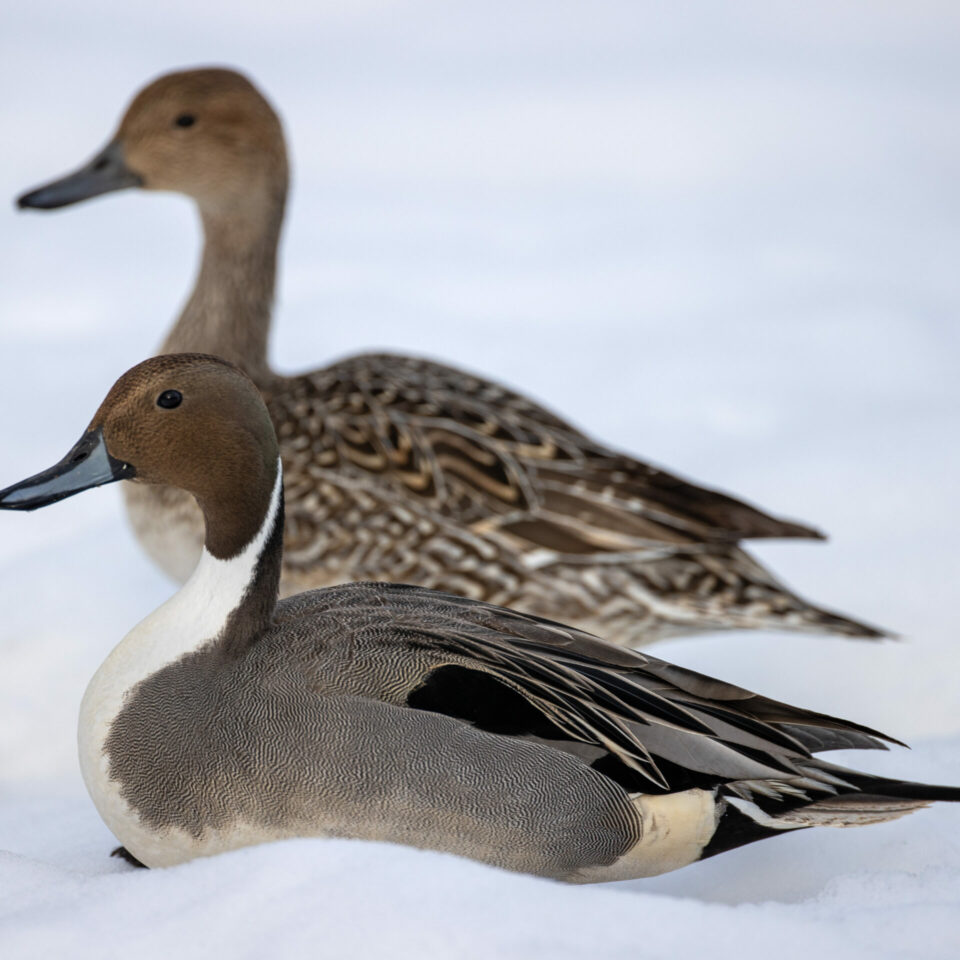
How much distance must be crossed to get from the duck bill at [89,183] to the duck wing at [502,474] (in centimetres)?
95

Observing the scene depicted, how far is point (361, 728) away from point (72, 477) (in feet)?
2.24

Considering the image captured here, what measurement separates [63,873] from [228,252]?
2837mm

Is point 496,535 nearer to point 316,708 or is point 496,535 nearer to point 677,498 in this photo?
point 677,498

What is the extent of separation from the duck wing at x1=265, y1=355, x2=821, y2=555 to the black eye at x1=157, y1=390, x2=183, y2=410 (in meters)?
1.67

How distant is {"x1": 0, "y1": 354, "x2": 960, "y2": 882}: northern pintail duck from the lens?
2473 mm

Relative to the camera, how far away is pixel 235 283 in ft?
15.9

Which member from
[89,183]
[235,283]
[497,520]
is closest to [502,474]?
[497,520]

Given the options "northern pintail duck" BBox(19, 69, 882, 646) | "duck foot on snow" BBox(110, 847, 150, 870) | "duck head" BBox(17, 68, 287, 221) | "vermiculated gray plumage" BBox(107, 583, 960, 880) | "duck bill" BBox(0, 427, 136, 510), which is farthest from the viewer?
"duck head" BBox(17, 68, 287, 221)

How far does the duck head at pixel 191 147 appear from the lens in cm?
477

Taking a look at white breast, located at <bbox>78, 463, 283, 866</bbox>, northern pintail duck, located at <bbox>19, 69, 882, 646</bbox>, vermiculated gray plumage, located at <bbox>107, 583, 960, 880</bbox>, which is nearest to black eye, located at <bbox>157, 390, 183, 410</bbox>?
white breast, located at <bbox>78, 463, 283, 866</bbox>

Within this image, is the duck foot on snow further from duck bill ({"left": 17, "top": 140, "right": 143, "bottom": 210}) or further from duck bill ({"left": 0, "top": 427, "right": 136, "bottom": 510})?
duck bill ({"left": 17, "top": 140, "right": 143, "bottom": 210})

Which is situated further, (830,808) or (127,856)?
(127,856)

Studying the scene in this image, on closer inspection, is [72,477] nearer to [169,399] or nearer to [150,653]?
[169,399]

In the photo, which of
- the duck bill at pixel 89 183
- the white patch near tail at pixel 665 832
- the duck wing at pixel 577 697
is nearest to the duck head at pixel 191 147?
the duck bill at pixel 89 183
